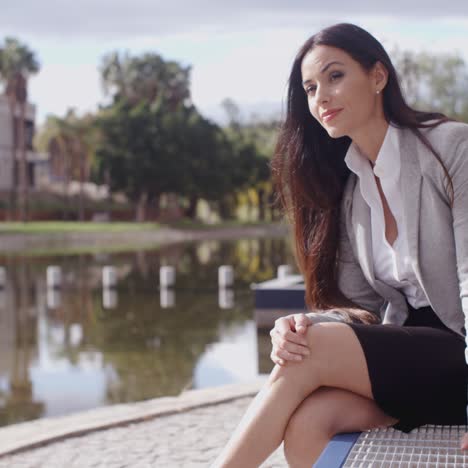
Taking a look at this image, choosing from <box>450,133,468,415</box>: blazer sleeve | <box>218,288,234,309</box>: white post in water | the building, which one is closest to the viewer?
<box>450,133,468,415</box>: blazer sleeve

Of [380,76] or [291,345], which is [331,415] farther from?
[380,76]

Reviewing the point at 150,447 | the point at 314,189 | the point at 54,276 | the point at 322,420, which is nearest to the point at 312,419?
the point at 322,420

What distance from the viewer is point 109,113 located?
1870 inches

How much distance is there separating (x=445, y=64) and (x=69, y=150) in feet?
70.9

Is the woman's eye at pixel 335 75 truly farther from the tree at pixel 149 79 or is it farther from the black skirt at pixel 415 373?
the tree at pixel 149 79

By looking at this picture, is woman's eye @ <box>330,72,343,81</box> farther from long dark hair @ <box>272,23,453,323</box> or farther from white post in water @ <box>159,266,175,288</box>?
white post in water @ <box>159,266,175,288</box>

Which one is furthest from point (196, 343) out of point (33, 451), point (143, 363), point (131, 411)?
point (33, 451)

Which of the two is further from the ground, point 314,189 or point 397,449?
point 314,189

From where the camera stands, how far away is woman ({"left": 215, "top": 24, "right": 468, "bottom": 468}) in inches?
89.7

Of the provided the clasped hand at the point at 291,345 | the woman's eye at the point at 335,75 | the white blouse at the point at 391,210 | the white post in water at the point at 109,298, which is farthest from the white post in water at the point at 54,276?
the clasped hand at the point at 291,345

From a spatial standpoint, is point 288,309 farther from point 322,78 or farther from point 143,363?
point 322,78

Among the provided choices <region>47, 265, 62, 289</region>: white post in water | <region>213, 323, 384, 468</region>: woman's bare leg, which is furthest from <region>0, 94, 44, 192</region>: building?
<region>213, 323, 384, 468</region>: woman's bare leg

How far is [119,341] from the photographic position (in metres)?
9.38

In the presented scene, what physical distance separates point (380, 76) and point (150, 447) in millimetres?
2495
